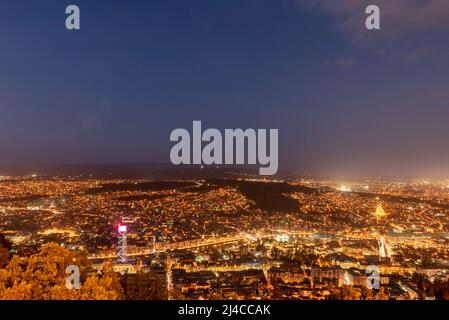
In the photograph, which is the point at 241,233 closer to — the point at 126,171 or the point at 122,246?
the point at 122,246

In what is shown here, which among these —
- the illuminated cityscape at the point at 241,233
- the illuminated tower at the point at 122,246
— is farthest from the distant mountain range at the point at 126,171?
the illuminated tower at the point at 122,246

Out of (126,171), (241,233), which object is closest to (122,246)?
(241,233)

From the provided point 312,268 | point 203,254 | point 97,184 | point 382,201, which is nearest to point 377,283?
point 312,268

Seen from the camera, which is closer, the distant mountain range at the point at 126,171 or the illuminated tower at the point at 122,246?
the illuminated tower at the point at 122,246

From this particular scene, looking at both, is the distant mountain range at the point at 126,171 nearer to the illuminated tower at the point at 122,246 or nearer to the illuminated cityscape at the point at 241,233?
the illuminated cityscape at the point at 241,233

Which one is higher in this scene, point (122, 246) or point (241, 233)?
point (122, 246)

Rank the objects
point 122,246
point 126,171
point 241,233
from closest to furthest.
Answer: point 122,246 → point 241,233 → point 126,171

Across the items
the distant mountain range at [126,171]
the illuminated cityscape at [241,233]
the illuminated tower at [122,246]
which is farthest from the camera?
the distant mountain range at [126,171]

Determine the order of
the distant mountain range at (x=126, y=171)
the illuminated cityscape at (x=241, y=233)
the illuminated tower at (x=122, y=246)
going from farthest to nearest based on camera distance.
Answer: the distant mountain range at (x=126, y=171) → the illuminated tower at (x=122, y=246) → the illuminated cityscape at (x=241, y=233)

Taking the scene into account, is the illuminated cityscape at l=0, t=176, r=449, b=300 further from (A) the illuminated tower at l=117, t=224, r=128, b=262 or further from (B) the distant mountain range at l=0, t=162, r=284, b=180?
(B) the distant mountain range at l=0, t=162, r=284, b=180

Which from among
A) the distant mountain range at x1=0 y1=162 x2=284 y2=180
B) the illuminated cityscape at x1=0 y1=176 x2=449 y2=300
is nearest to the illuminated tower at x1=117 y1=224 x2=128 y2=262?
the illuminated cityscape at x1=0 y1=176 x2=449 y2=300

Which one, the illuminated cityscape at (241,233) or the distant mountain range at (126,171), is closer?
the illuminated cityscape at (241,233)
